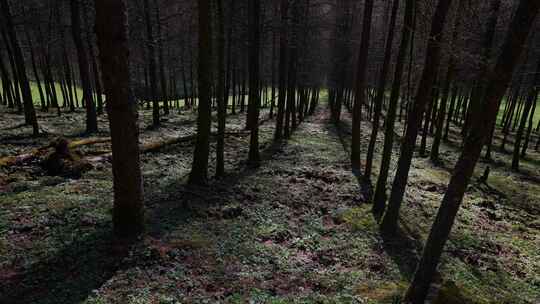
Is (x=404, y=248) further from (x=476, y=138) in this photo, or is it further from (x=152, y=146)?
(x=152, y=146)

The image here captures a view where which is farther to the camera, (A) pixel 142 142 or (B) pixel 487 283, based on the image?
(A) pixel 142 142

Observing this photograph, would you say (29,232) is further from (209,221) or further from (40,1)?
(40,1)

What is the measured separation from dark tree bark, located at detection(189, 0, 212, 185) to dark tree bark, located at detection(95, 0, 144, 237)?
4.33 metres

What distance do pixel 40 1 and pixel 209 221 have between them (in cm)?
2791

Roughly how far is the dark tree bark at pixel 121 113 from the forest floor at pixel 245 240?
2.39 ft

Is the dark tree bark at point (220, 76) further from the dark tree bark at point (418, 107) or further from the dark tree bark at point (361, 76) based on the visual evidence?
the dark tree bark at point (361, 76)

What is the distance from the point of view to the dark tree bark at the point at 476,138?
193 inches

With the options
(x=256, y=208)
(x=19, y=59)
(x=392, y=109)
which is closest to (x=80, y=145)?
(x=19, y=59)

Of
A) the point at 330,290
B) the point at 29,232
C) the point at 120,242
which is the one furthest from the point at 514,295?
the point at 29,232

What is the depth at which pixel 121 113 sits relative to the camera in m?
6.60

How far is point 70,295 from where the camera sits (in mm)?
5691

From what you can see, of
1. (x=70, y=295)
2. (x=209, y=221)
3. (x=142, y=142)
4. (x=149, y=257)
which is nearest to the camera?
(x=70, y=295)

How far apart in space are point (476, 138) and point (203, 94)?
27.7 feet

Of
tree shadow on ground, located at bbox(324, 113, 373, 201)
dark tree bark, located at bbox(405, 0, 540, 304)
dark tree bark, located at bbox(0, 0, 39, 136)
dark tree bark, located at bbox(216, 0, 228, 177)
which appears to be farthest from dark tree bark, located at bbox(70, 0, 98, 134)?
dark tree bark, located at bbox(405, 0, 540, 304)
